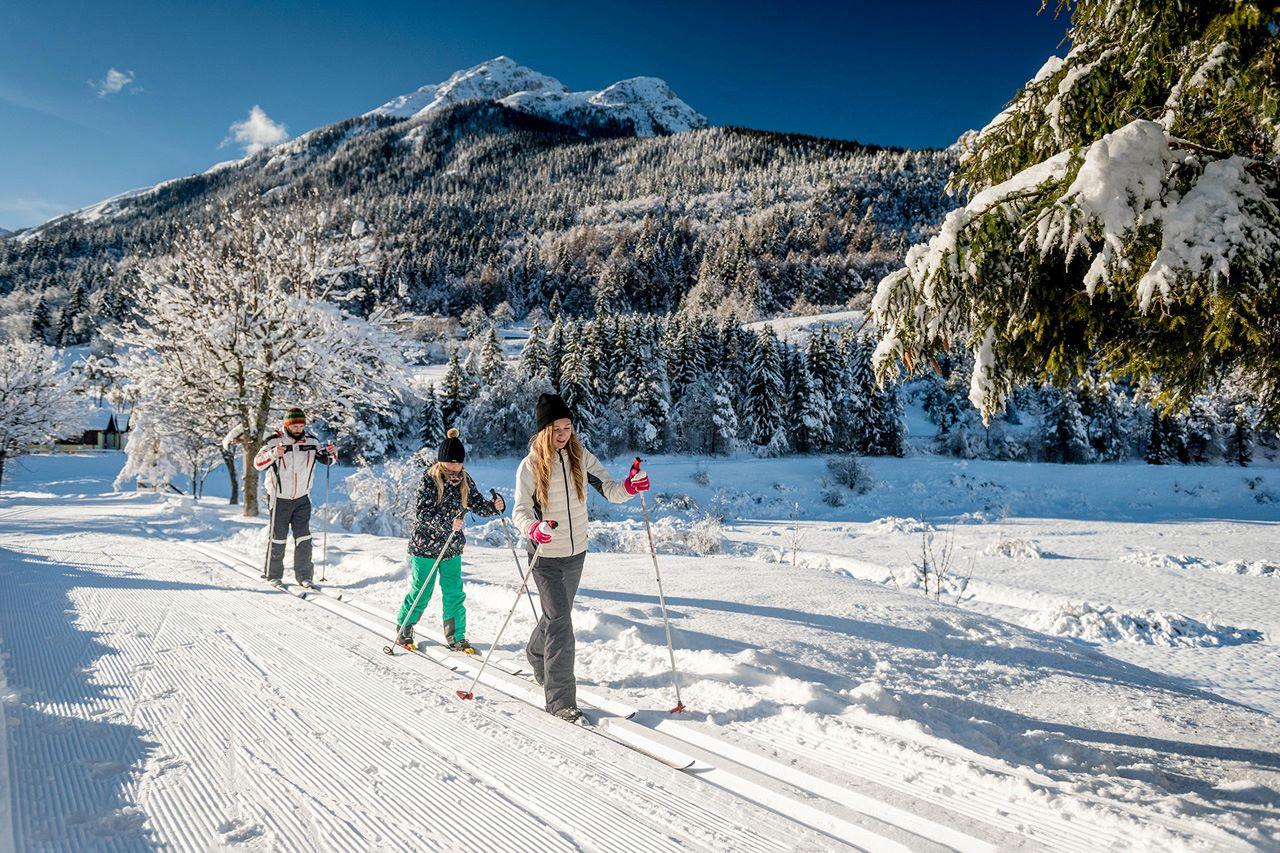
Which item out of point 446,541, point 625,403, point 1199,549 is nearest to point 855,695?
point 446,541

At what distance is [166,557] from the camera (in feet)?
30.6

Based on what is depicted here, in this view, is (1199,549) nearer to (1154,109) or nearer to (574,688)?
(1154,109)

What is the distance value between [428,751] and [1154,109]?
5.69m

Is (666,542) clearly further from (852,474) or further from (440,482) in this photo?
(852,474)

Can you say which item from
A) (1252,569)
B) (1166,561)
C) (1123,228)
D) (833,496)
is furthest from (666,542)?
(833,496)

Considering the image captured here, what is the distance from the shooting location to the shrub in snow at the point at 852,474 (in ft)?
127

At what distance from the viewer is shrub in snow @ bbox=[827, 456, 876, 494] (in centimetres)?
3856

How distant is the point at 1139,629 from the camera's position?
9.87 meters

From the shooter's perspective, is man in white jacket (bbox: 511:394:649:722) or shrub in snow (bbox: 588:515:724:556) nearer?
man in white jacket (bbox: 511:394:649:722)

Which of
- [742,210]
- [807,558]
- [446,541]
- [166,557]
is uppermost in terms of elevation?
[742,210]

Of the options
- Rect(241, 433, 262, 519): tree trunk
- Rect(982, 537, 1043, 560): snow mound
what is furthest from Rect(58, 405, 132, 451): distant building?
Rect(982, 537, 1043, 560): snow mound

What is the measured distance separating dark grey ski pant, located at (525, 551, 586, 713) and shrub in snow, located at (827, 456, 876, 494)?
37.1 meters

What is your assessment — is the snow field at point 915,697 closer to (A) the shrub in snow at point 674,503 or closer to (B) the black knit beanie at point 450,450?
(B) the black knit beanie at point 450,450

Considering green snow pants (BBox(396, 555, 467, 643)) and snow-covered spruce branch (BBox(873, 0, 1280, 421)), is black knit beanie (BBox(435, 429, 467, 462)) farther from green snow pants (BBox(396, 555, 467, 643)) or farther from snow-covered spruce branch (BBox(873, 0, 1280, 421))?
snow-covered spruce branch (BBox(873, 0, 1280, 421))
